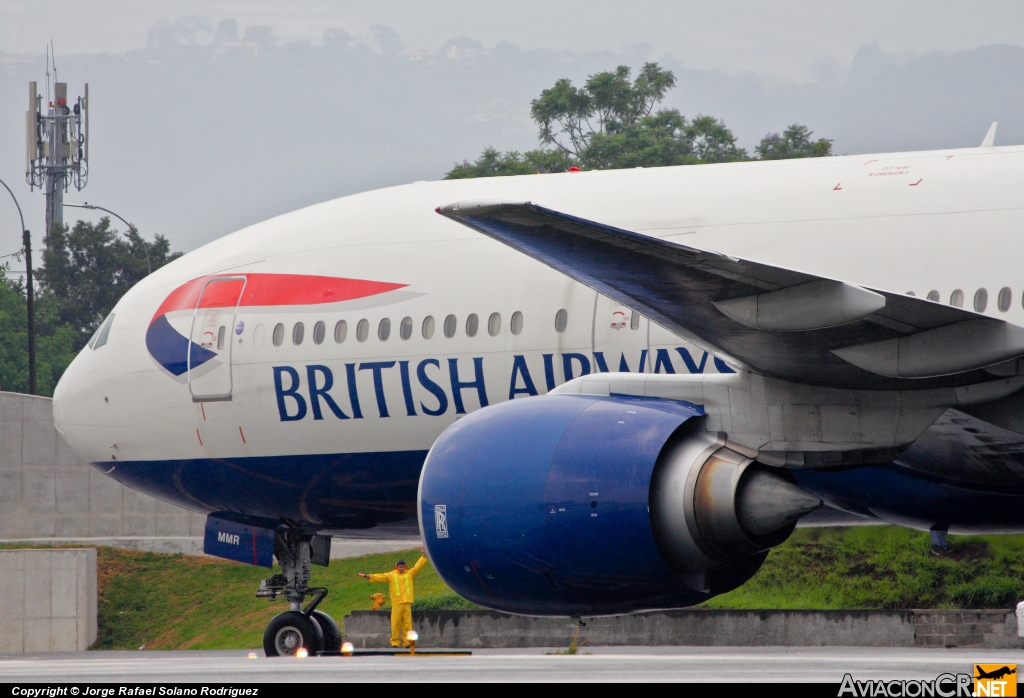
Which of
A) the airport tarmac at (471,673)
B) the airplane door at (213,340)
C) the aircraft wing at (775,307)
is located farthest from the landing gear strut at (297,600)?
the aircraft wing at (775,307)

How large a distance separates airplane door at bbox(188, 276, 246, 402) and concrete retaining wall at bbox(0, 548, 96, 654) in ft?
50.8

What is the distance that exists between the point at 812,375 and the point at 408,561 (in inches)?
812

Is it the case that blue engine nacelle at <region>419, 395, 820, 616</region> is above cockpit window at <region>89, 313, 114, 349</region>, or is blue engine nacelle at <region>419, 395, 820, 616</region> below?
below

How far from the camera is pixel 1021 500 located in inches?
376

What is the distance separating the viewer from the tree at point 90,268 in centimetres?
7662

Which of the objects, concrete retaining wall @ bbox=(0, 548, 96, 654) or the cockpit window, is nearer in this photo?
the cockpit window

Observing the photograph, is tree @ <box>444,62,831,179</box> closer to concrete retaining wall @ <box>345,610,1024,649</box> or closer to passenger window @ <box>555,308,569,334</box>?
concrete retaining wall @ <box>345,610,1024,649</box>

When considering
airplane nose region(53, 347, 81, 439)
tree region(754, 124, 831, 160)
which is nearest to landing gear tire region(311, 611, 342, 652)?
airplane nose region(53, 347, 81, 439)

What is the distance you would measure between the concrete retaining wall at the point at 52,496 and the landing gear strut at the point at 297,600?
1890 centimetres

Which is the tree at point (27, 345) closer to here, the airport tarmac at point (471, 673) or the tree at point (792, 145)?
the tree at point (792, 145)

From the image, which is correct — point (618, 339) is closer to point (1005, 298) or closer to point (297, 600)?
point (1005, 298)

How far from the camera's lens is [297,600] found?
13086mm

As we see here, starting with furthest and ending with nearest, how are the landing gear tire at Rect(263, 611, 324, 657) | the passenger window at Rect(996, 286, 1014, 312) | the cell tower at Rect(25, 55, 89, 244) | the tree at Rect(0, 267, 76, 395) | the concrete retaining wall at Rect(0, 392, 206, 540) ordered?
the cell tower at Rect(25, 55, 89, 244) → the tree at Rect(0, 267, 76, 395) → the concrete retaining wall at Rect(0, 392, 206, 540) → the landing gear tire at Rect(263, 611, 324, 657) → the passenger window at Rect(996, 286, 1014, 312)

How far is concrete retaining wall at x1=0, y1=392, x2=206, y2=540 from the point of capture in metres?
31.7
